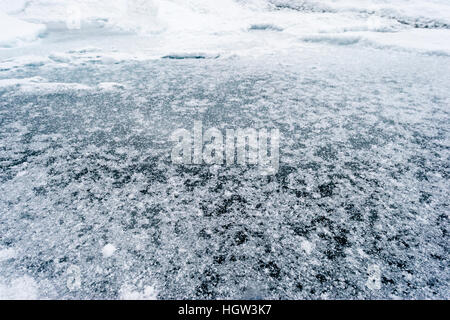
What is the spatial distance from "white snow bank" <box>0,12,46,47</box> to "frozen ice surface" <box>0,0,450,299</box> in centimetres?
259

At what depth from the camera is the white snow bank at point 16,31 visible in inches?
190

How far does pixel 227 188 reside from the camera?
1.26 metres

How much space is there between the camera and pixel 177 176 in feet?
4.41

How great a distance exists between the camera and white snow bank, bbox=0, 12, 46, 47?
4.82 meters

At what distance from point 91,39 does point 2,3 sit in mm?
3123

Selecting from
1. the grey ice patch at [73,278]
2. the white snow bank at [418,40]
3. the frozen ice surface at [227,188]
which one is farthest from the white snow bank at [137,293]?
the white snow bank at [418,40]

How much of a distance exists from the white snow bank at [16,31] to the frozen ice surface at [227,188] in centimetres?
259

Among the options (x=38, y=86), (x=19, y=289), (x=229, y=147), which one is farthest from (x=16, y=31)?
(x=19, y=289)

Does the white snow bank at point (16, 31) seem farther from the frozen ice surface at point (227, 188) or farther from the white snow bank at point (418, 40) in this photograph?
the white snow bank at point (418, 40)

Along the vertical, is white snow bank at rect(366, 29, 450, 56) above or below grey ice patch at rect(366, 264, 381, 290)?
above

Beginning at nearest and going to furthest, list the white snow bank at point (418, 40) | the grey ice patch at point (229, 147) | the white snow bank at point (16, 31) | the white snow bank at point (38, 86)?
the grey ice patch at point (229, 147), the white snow bank at point (38, 86), the white snow bank at point (418, 40), the white snow bank at point (16, 31)

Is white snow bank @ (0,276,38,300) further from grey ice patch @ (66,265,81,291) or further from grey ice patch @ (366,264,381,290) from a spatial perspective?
grey ice patch @ (366,264,381,290)

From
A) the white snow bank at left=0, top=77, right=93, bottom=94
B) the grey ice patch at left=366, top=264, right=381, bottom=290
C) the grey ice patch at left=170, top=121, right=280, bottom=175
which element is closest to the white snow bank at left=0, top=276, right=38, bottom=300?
the grey ice patch at left=170, top=121, right=280, bottom=175

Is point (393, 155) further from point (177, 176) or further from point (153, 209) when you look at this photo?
point (153, 209)
